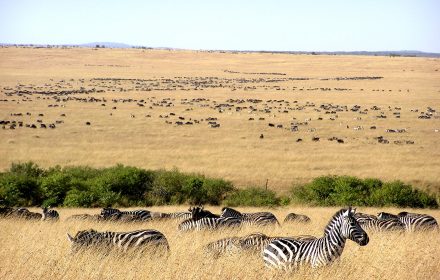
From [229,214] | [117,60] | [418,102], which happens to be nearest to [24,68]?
[117,60]

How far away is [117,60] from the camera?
17900 cm

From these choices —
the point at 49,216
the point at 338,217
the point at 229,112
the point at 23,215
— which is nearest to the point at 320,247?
the point at 338,217

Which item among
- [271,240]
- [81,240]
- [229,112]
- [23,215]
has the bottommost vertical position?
[229,112]

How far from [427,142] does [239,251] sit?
39.5 m

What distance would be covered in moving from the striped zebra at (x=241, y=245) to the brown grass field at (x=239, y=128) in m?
18.8

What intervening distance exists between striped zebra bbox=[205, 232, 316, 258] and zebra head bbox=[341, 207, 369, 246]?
1.62 meters

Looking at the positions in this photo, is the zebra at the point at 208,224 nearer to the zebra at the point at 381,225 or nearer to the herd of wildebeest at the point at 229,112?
the zebra at the point at 381,225

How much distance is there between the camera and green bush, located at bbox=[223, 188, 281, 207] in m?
25.1

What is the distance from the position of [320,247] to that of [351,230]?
1.83 ft

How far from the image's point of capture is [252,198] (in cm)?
2552

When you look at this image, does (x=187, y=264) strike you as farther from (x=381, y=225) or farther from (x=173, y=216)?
(x=173, y=216)

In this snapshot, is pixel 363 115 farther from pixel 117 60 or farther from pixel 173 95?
pixel 117 60

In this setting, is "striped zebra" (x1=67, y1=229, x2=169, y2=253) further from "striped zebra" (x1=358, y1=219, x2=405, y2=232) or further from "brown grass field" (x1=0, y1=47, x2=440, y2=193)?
"brown grass field" (x1=0, y1=47, x2=440, y2=193)

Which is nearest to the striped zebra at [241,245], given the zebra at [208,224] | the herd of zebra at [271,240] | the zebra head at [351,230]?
the herd of zebra at [271,240]
